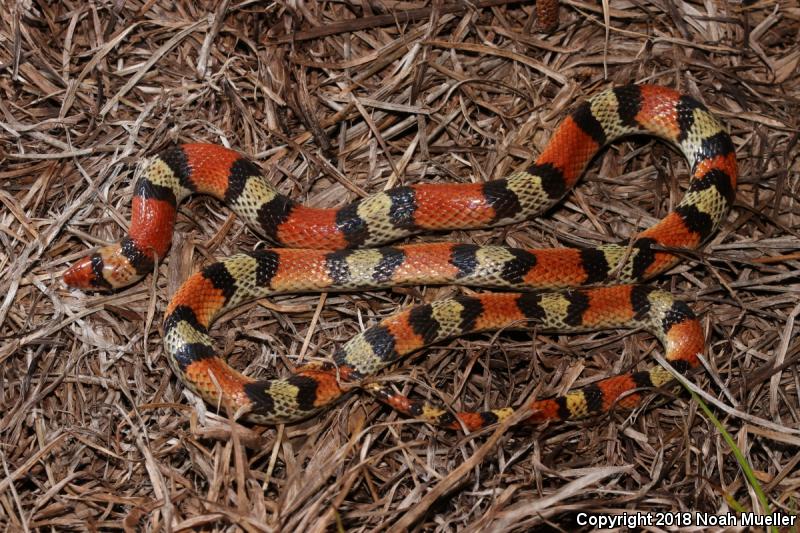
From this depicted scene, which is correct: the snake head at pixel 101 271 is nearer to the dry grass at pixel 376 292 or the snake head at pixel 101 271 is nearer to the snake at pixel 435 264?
the snake at pixel 435 264

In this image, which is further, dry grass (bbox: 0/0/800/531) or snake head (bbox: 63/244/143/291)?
snake head (bbox: 63/244/143/291)

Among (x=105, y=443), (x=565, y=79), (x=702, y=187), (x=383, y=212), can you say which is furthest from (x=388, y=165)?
(x=105, y=443)

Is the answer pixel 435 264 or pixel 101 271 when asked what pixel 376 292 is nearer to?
pixel 435 264

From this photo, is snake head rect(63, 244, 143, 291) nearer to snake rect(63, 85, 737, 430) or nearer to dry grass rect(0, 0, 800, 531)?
snake rect(63, 85, 737, 430)

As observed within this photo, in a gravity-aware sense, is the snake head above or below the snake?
above

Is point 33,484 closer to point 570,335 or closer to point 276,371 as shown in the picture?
point 276,371

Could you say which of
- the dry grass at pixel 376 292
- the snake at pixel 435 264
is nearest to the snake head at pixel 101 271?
the snake at pixel 435 264

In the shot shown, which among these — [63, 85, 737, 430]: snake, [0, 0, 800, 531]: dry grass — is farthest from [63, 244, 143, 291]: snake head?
[0, 0, 800, 531]: dry grass
